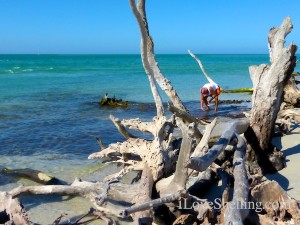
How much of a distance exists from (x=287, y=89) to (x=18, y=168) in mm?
7864

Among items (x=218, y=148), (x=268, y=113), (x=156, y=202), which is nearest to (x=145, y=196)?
(x=156, y=202)

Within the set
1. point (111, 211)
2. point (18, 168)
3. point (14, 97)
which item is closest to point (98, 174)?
point (18, 168)

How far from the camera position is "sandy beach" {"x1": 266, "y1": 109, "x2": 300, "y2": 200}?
212 inches

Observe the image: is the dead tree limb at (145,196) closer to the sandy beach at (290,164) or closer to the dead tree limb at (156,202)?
the dead tree limb at (156,202)

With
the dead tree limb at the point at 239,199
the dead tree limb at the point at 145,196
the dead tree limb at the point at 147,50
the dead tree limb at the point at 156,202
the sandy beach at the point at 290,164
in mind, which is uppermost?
the dead tree limb at the point at 147,50

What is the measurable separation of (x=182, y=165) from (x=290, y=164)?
2.83 metres

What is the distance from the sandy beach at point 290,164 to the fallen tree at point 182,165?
0.37 meters

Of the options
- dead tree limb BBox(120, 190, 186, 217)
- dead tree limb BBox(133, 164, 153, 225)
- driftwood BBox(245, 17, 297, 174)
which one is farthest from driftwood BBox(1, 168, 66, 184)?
driftwood BBox(245, 17, 297, 174)

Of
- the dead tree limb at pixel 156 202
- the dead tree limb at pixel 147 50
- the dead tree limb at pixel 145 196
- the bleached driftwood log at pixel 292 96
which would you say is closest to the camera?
the dead tree limb at pixel 156 202

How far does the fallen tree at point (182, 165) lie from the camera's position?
3955mm

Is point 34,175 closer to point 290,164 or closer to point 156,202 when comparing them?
point 156,202

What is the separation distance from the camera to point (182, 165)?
4.12 m

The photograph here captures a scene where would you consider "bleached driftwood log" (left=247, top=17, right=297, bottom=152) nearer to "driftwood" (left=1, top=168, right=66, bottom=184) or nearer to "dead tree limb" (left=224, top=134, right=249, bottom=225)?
"dead tree limb" (left=224, top=134, right=249, bottom=225)

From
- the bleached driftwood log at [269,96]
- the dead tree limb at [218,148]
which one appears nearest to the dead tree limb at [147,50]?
the dead tree limb at [218,148]
